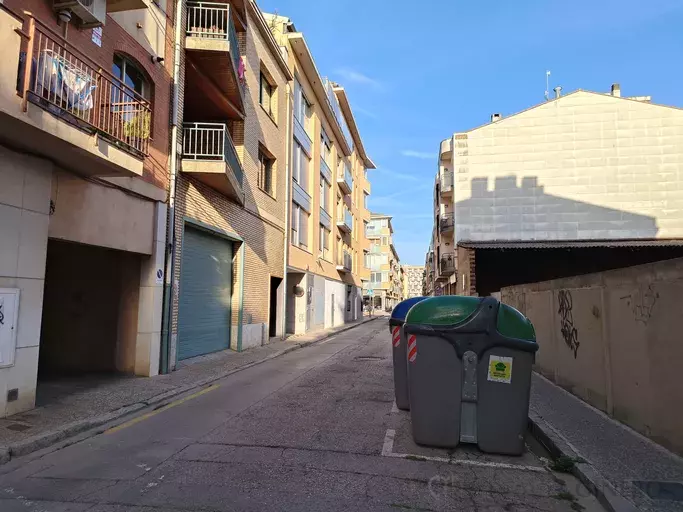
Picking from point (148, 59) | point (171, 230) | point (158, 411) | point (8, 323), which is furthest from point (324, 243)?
point (8, 323)

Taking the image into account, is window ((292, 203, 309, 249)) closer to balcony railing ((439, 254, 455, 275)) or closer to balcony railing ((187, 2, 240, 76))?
balcony railing ((187, 2, 240, 76))

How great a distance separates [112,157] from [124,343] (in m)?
4.53

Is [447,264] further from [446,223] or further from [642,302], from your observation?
[642,302]

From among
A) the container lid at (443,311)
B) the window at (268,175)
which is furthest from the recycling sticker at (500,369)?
the window at (268,175)

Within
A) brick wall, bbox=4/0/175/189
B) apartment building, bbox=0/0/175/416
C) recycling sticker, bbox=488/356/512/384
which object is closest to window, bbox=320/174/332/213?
brick wall, bbox=4/0/175/189

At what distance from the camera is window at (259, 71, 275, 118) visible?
17.8 m

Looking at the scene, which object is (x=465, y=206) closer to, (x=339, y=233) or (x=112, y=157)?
(x=339, y=233)

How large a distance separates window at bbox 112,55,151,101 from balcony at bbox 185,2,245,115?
186 centimetres

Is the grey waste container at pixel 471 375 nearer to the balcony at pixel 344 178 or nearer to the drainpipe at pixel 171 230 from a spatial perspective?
the drainpipe at pixel 171 230

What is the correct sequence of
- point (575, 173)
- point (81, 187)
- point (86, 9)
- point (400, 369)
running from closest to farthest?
1. point (86, 9)
2. point (400, 369)
3. point (81, 187)
4. point (575, 173)

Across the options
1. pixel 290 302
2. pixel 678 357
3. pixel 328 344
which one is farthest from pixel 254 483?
pixel 290 302

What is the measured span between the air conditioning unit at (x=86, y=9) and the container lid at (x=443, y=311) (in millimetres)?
6482

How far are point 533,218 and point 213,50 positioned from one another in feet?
55.0

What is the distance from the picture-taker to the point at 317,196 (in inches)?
1021
